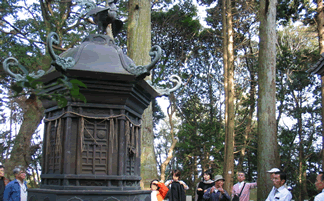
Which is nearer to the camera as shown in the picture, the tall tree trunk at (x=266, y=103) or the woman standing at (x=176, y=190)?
the woman standing at (x=176, y=190)

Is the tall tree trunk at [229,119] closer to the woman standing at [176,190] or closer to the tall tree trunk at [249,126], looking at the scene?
the tall tree trunk at [249,126]

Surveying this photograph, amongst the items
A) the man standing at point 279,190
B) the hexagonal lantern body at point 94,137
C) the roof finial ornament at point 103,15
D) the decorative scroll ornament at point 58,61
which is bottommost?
the man standing at point 279,190

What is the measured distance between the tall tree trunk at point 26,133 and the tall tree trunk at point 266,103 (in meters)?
9.63

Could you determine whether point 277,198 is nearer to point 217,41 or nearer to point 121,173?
point 121,173

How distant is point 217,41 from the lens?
23109mm

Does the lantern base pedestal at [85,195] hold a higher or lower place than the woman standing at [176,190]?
higher

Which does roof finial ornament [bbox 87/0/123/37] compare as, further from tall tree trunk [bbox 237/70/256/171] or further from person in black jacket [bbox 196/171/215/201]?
tall tree trunk [bbox 237/70/256/171]

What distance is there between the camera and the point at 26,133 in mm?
15281

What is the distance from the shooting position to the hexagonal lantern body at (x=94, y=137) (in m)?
3.93

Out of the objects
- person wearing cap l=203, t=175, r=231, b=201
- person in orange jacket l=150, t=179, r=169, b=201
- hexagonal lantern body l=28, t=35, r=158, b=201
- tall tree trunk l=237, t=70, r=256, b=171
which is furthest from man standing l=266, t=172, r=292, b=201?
tall tree trunk l=237, t=70, r=256, b=171

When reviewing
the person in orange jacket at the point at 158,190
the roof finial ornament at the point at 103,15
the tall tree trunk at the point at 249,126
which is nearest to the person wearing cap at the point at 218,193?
the person in orange jacket at the point at 158,190

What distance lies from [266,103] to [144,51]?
3.84 m

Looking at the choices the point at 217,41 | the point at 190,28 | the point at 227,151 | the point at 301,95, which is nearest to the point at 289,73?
the point at 301,95

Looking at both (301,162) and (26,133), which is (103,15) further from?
(301,162)
